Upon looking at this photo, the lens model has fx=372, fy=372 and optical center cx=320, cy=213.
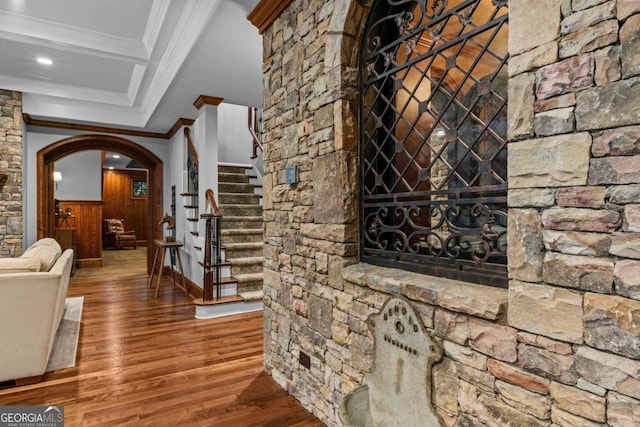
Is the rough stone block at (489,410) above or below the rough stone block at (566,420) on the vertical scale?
below

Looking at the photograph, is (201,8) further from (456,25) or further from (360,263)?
(360,263)

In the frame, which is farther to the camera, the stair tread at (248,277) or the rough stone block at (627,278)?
the stair tread at (248,277)

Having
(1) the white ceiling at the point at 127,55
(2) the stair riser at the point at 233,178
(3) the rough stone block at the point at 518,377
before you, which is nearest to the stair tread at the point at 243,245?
(2) the stair riser at the point at 233,178

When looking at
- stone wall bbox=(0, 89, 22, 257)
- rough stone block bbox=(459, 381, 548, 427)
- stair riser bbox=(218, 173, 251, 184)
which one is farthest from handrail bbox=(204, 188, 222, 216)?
rough stone block bbox=(459, 381, 548, 427)

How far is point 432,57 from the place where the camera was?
166cm

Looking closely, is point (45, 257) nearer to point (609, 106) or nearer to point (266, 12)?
point (266, 12)

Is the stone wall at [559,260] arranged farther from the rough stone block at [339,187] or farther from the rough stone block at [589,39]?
the rough stone block at [339,187]

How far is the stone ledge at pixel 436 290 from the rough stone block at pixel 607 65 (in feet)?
2.27

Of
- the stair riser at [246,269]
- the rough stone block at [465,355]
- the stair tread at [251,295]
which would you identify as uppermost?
the rough stone block at [465,355]

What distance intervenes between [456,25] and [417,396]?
2116mm

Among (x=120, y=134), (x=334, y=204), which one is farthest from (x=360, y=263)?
(x=120, y=134)

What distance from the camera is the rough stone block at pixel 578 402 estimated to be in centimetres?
97

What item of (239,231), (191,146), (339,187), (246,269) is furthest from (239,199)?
(339,187)

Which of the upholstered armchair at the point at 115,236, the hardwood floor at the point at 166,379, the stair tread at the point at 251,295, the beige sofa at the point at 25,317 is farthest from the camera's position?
the upholstered armchair at the point at 115,236
